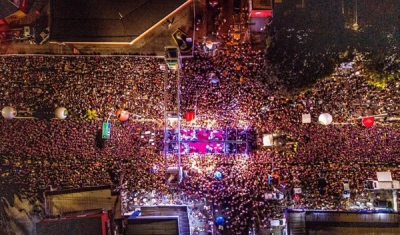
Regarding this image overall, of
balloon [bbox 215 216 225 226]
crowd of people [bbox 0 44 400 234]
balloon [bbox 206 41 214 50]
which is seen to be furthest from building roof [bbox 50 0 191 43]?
balloon [bbox 215 216 225 226]

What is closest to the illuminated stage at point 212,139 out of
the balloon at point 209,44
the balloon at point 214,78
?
the balloon at point 214,78

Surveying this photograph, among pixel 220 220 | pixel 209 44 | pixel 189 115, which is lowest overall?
pixel 220 220

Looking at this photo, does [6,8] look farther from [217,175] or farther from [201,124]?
[217,175]

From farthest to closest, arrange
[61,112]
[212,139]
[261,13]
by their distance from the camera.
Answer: [212,139] → [61,112] → [261,13]

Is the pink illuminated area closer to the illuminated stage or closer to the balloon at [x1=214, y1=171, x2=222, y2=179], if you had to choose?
the illuminated stage

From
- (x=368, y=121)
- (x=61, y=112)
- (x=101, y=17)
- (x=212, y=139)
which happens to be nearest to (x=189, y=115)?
(x=212, y=139)

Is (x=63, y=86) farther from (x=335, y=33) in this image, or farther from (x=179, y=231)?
(x=335, y=33)

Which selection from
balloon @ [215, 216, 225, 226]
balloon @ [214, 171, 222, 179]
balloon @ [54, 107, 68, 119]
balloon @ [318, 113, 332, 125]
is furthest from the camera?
balloon @ [54, 107, 68, 119]
